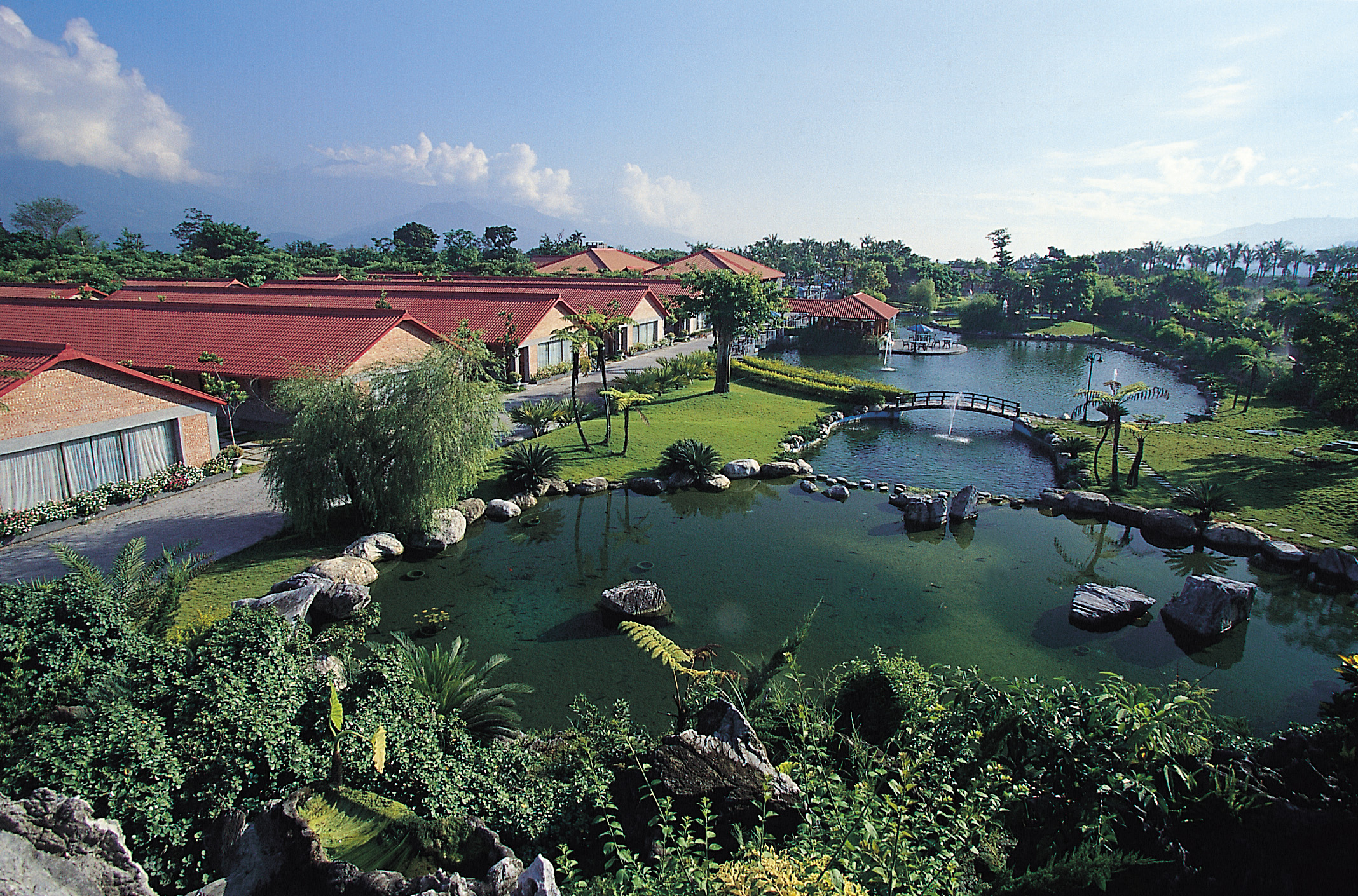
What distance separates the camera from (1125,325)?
211 feet

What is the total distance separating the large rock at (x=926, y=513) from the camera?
1802cm

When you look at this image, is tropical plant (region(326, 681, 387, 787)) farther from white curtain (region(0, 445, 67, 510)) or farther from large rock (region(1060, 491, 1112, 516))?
large rock (region(1060, 491, 1112, 516))

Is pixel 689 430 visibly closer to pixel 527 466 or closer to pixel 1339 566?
pixel 527 466

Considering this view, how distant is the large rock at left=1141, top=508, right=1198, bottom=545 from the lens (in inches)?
680

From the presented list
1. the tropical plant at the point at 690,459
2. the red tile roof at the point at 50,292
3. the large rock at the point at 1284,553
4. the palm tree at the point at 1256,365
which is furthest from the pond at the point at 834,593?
the red tile roof at the point at 50,292

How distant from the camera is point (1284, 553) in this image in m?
15.7

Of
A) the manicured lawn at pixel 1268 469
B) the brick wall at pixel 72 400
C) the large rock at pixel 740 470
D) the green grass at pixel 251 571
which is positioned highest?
the brick wall at pixel 72 400

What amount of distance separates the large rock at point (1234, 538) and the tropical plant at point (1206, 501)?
29cm

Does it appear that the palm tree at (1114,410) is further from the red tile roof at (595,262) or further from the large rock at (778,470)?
the red tile roof at (595,262)

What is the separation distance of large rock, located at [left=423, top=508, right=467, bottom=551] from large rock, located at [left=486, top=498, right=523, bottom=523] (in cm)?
109

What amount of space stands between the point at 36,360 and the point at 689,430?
18197 millimetres

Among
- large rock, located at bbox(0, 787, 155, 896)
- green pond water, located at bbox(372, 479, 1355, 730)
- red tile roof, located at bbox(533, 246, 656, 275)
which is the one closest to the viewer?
large rock, located at bbox(0, 787, 155, 896)

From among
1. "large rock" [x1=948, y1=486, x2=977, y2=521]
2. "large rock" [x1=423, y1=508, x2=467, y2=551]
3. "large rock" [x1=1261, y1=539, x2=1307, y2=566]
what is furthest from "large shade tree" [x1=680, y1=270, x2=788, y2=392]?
"large rock" [x1=1261, y1=539, x2=1307, y2=566]

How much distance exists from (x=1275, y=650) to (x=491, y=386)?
55.3ft
